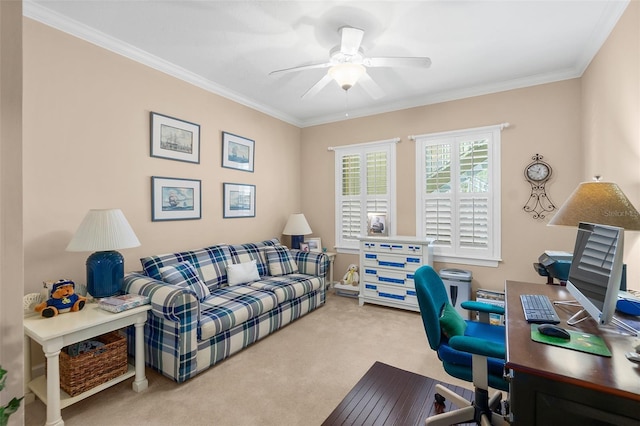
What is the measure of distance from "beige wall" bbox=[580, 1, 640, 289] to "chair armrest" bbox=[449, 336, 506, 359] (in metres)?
1.40

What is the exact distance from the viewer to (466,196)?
3.77m

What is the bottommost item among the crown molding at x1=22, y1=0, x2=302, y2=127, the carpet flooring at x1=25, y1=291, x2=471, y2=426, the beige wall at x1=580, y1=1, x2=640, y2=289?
the carpet flooring at x1=25, y1=291, x2=471, y2=426

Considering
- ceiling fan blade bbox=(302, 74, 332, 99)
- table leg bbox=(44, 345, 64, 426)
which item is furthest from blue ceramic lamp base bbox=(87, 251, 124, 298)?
ceiling fan blade bbox=(302, 74, 332, 99)

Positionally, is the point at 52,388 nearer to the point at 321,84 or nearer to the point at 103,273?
the point at 103,273

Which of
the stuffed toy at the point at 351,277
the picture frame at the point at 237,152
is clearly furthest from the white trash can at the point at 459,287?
the picture frame at the point at 237,152

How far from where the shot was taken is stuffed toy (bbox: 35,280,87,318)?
6.58 ft

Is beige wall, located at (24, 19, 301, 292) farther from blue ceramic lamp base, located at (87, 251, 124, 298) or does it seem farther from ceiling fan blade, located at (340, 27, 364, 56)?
ceiling fan blade, located at (340, 27, 364, 56)

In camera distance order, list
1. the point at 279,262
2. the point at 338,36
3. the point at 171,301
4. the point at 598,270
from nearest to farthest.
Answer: the point at 598,270
the point at 171,301
the point at 338,36
the point at 279,262

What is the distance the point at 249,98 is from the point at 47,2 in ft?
7.03

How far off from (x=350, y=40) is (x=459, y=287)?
293 centimetres

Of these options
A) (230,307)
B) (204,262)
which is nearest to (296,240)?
(204,262)

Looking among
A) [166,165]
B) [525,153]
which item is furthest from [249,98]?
[525,153]

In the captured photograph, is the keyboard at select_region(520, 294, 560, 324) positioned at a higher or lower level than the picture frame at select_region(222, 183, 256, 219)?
lower

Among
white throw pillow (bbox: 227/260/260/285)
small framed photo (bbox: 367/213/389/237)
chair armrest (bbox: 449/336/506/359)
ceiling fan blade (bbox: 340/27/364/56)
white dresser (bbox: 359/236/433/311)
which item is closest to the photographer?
chair armrest (bbox: 449/336/506/359)
